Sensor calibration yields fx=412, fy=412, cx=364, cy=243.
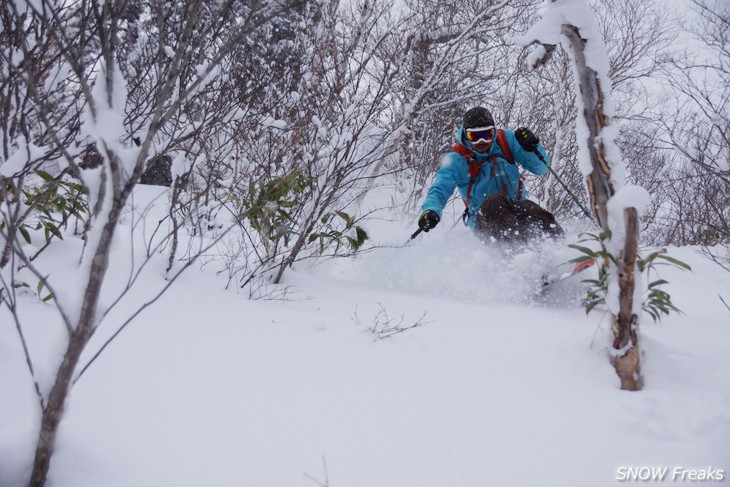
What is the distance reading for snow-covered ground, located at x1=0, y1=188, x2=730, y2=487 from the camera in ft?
3.41

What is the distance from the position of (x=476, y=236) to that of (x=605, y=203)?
7.30 feet

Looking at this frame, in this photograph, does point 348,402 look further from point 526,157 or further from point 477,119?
point 526,157

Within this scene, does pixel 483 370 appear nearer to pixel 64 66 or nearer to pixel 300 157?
pixel 64 66

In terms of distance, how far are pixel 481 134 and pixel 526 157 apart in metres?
0.54

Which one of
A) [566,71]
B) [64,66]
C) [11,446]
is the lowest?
[11,446]

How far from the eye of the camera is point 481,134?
365 cm

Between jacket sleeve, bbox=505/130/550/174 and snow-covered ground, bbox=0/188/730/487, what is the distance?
1.83 metres

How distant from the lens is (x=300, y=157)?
13.1ft

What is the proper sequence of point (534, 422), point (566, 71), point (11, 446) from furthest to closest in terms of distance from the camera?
point (566, 71), point (534, 422), point (11, 446)

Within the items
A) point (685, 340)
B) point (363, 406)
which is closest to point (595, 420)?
point (363, 406)

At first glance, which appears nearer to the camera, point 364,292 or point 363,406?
point 363,406

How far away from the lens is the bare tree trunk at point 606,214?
1.54 meters

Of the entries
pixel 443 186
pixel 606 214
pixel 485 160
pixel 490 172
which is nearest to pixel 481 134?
pixel 485 160

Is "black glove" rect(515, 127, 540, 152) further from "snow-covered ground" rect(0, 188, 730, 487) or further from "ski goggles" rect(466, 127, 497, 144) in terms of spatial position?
"snow-covered ground" rect(0, 188, 730, 487)
